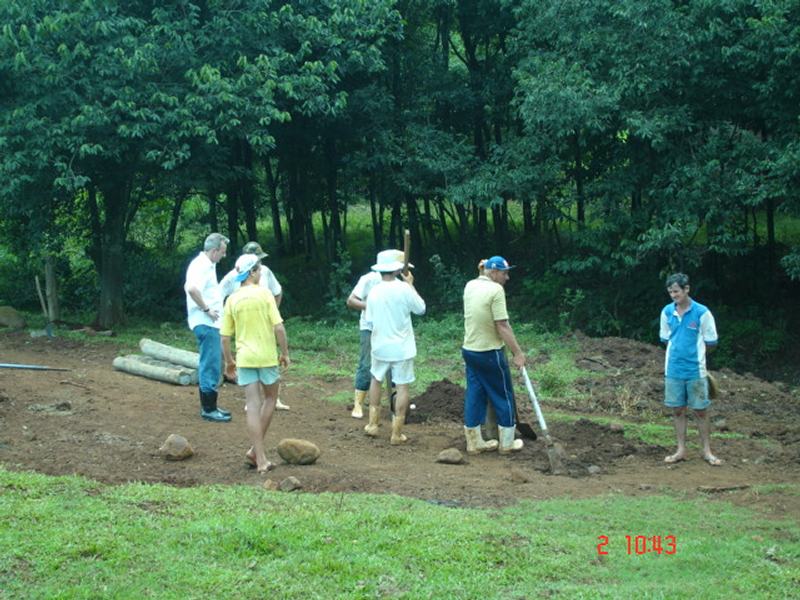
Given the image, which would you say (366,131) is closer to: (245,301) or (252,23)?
(252,23)

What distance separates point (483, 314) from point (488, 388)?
77 cm

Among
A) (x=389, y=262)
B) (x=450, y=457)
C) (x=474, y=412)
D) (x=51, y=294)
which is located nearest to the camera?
(x=450, y=457)

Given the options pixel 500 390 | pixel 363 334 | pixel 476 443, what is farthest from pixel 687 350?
pixel 363 334

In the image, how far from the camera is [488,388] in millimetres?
10016

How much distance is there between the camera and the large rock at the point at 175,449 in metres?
8.93

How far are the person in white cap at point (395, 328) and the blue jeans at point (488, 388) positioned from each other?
647 millimetres

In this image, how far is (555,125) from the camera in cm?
1905

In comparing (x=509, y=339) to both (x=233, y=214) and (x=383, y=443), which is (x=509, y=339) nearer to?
(x=383, y=443)

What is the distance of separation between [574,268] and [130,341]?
890 centimetres

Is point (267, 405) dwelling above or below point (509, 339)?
below

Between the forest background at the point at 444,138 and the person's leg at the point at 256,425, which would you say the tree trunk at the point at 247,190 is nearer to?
the forest background at the point at 444,138

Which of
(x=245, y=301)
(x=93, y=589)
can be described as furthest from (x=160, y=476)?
(x=93, y=589)

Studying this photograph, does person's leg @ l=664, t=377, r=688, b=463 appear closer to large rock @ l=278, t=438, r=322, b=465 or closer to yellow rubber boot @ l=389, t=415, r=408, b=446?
yellow rubber boot @ l=389, t=415, r=408, b=446

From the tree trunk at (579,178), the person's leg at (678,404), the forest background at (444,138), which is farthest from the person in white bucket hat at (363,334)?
the tree trunk at (579,178)
